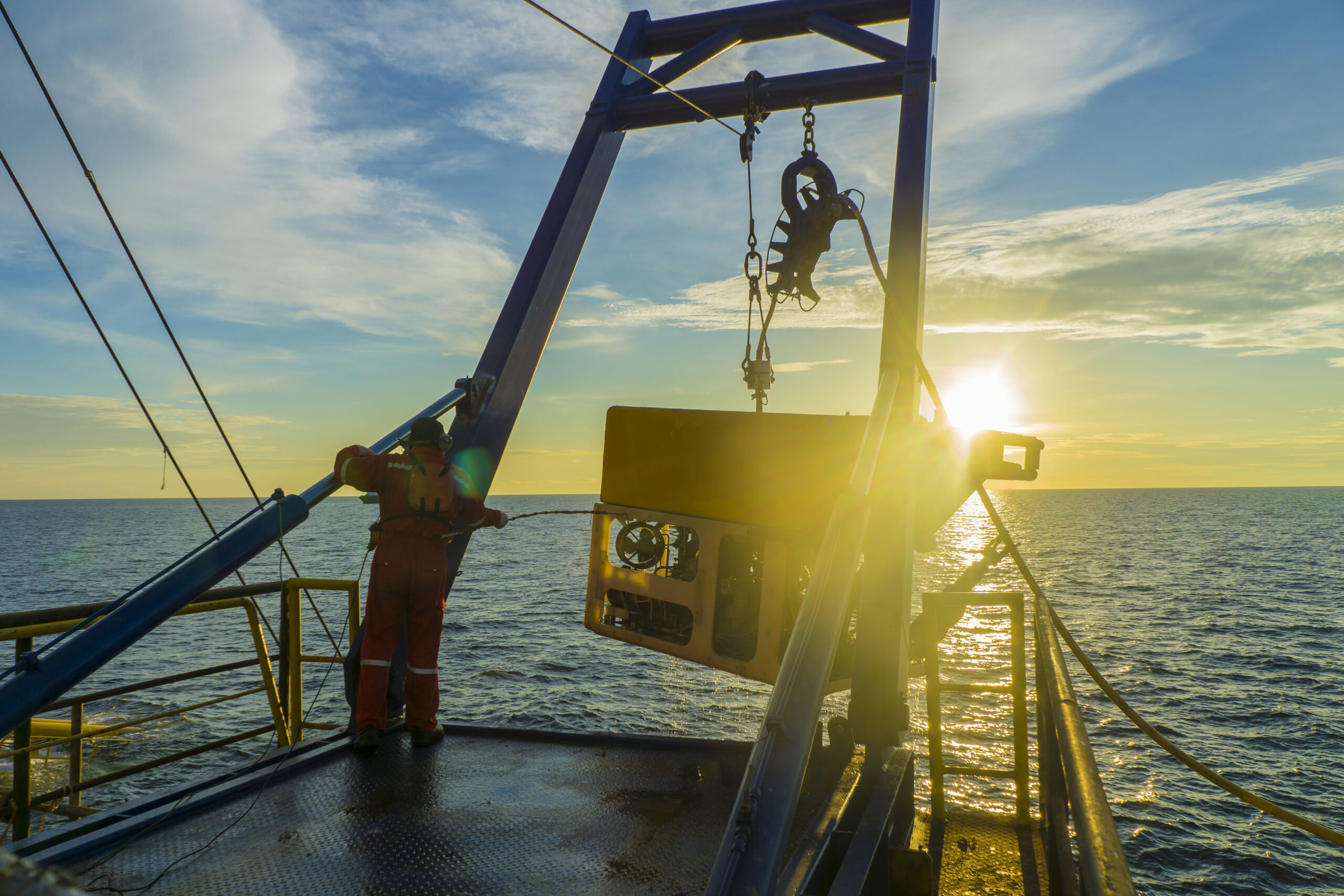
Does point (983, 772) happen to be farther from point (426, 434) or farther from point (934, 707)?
point (426, 434)

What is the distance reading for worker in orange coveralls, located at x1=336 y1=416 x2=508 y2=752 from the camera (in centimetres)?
457

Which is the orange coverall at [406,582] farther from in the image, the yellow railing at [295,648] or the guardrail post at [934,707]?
the guardrail post at [934,707]

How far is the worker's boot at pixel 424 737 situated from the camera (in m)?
4.82

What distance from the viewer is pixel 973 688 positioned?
16.2 feet

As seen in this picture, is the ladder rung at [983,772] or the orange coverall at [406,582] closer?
the orange coverall at [406,582]

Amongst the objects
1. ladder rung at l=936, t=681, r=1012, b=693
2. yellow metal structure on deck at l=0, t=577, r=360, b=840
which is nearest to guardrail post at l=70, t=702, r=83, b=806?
yellow metal structure on deck at l=0, t=577, r=360, b=840

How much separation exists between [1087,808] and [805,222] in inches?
179

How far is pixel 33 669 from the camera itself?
272 cm

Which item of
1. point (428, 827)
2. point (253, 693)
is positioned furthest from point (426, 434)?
point (253, 693)

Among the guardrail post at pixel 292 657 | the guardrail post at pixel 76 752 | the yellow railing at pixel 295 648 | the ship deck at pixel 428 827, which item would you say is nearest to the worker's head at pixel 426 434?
the yellow railing at pixel 295 648

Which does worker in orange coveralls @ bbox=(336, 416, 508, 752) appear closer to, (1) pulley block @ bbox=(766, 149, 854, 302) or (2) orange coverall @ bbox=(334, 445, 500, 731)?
(2) orange coverall @ bbox=(334, 445, 500, 731)

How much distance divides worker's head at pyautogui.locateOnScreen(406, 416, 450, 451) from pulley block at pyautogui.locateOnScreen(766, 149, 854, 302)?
2.77 m

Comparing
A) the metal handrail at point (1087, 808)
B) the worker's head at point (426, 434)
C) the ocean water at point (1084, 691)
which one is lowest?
the ocean water at point (1084, 691)

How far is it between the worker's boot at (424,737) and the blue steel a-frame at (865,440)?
108cm
